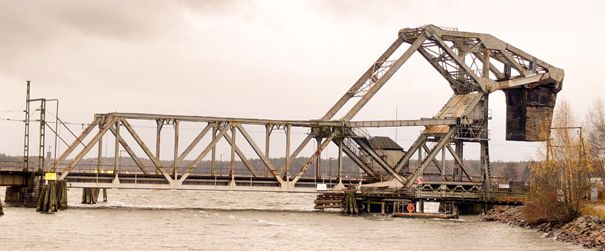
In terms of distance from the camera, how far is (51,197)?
6128 cm

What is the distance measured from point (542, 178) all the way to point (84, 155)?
103ft

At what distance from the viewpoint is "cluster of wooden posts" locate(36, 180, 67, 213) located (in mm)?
61009

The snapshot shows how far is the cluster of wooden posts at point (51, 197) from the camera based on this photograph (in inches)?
2402

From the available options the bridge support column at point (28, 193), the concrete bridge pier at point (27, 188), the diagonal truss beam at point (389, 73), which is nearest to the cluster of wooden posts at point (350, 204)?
the diagonal truss beam at point (389, 73)

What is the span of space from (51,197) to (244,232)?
18.5 m

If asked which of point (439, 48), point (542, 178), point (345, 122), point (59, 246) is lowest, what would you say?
point (59, 246)

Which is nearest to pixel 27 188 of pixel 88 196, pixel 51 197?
pixel 51 197

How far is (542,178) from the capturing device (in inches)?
2190

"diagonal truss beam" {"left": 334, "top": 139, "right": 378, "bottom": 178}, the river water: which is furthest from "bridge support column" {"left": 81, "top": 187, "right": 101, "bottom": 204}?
"diagonal truss beam" {"left": 334, "top": 139, "right": 378, "bottom": 178}

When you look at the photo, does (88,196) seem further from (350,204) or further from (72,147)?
(350,204)

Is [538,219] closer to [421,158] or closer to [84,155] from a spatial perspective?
[421,158]

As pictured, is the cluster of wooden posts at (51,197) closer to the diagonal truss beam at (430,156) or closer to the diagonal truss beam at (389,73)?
the diagonal truss beam at (389,73)

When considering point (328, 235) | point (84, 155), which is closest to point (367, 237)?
point (328, 235)

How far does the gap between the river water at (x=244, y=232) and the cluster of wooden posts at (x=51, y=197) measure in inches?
33.8
